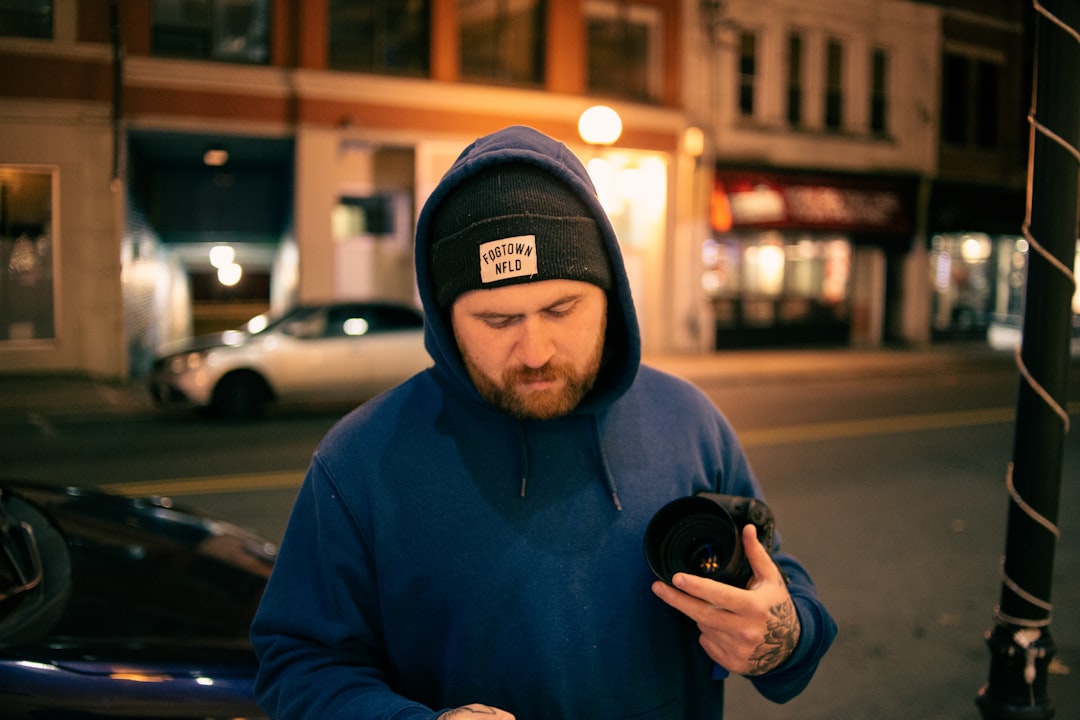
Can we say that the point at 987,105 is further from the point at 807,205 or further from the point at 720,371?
the point at 720,371

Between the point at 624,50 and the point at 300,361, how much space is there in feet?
37.8

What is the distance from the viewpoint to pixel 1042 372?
8.82ft

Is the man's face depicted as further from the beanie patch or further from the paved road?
the paved road

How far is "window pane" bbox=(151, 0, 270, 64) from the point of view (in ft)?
50.1

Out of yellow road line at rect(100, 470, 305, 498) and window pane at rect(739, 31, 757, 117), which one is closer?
yellow road line at rect(100, 470, 305, 498)

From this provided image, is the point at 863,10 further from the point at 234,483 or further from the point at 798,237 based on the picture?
the point at 234,483

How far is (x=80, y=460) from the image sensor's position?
8344 millimetres

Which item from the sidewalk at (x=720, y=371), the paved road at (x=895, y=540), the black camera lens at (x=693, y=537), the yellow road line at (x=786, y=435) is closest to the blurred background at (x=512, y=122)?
the sidewalk at (x=720, y=371)

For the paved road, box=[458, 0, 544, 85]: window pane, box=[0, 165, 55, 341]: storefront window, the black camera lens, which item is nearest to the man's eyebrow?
the black camera lens

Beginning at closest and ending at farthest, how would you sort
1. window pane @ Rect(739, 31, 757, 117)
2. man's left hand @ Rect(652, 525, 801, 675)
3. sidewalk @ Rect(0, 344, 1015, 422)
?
man's left hand @ Rect(652, 525, 801, 675), sidewalk @ Rect(0, 344, 1015, 422), window pane @ Rect(739, 31, 757, 117)

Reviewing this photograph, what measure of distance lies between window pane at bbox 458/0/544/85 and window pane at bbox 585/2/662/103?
1.28 m

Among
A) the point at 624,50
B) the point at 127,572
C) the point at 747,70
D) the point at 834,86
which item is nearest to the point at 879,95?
the point at 834,86

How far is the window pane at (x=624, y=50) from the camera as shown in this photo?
18781 millimetres

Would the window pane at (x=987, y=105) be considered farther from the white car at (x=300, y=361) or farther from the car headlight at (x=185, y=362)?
the car headlight at (x=185, y=362)
